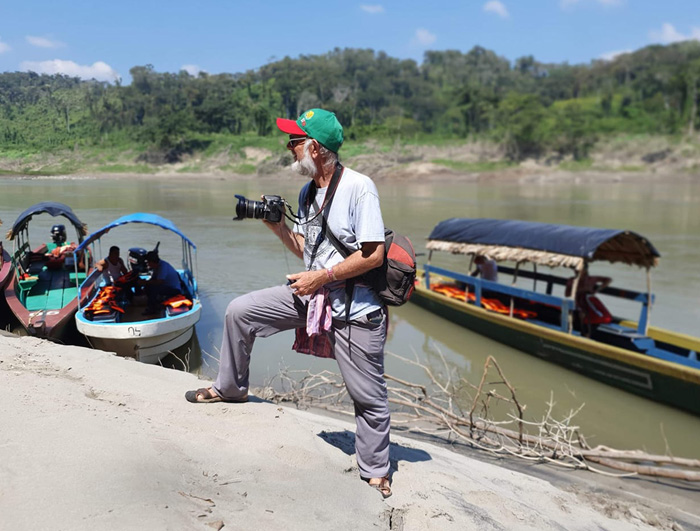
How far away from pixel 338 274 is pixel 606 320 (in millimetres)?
7219

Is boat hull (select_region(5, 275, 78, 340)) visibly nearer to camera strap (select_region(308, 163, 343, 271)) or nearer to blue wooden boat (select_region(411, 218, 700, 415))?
camera strap (select_region(308, 163, 343, 271))

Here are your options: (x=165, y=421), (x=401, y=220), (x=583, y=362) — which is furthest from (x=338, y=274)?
(x=401, y=220)

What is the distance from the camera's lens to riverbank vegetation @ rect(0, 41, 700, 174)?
8.78 meters

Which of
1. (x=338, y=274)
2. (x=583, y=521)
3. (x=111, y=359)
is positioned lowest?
(x=583, y=521)

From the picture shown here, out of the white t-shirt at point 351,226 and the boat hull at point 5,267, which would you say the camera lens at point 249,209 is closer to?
the white t-shirt at point 351,226

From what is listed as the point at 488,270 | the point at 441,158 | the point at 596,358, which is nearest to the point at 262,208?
the point at 596,358

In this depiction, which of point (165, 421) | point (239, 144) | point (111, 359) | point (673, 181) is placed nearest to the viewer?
point (165, 421)

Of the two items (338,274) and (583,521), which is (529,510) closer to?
(583,521)

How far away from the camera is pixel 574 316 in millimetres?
9023

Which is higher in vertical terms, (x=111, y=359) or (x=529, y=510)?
(x=111, y=359)

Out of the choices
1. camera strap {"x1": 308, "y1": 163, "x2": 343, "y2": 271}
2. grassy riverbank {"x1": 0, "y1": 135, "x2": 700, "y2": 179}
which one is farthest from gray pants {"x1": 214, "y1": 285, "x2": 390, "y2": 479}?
grassy riverbank {"x1": 0, "y1": 135, "x2": 700, "y2": 179}

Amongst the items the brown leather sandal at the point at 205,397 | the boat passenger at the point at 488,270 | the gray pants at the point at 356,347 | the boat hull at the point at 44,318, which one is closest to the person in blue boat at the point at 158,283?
the boat hull at the point at 44,318

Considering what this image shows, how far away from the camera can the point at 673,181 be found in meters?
49.6

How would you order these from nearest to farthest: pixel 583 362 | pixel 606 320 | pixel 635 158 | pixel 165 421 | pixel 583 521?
1. pixel 165 421
2. pixel 583 521
3. pixel 583 362
4. pixel 606 320
5. pixel 635 158
